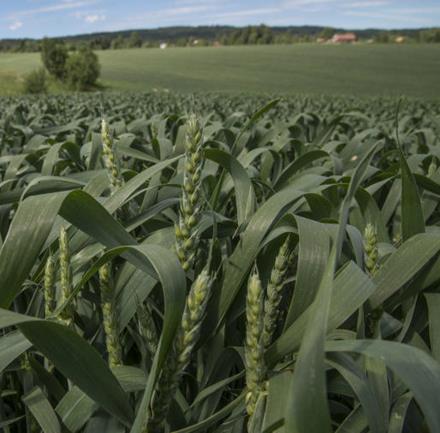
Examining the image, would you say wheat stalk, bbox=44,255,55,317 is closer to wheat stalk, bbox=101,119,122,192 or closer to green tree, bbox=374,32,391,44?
wheat stalk, bbox=101,119,122,192

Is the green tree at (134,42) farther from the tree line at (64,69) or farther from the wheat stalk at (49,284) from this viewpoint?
the wheat stalk at (49,284)

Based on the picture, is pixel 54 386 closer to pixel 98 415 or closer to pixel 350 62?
pixel 98 415

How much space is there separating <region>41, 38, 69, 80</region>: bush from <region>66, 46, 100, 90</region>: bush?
5499 millimetres

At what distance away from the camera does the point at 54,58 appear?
54.3 m

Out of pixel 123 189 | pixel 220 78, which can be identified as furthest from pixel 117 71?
pixel 123 189

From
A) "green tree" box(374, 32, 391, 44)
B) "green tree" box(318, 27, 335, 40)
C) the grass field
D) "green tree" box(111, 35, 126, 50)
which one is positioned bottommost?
the grass field

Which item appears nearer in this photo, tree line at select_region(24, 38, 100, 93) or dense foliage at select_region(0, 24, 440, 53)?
tree line at select_region(24, 38, 100, 93)

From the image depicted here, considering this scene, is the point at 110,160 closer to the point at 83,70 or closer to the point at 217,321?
the point at 217,321

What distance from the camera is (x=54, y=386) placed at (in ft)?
2.89

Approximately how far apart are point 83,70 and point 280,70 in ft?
60.5

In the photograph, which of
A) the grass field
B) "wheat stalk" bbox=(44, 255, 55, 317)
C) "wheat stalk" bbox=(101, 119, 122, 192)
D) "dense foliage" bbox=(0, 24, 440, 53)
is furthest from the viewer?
"dense foliage" bbox=(0, 24, 440, 53)

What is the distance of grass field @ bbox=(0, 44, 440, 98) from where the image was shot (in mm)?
41625

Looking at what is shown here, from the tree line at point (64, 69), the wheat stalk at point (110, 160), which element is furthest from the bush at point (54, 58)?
the wheat stalk at point (110, 160)

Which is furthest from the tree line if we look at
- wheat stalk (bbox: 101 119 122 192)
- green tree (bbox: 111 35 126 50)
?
wheat stalk (bbox: 101 119 122 192)
